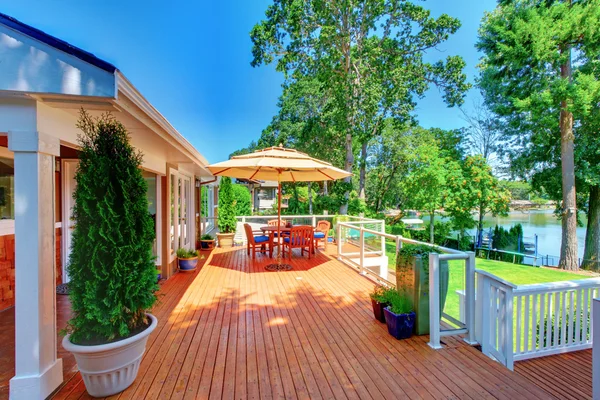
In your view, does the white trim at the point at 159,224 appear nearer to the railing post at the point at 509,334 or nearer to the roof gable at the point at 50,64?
the roof gable at the point at 50,64

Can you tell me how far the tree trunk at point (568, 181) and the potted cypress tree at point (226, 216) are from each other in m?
12.5

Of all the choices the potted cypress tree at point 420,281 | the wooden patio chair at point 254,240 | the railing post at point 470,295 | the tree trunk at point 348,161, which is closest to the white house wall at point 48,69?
the potted cypress tree at point 420,281

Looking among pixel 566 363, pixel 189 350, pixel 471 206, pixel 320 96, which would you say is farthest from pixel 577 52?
pixel 189 350

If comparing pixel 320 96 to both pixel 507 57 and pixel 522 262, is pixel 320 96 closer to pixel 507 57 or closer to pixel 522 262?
pixel 507 57

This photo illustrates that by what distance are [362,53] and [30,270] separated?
14.1 m

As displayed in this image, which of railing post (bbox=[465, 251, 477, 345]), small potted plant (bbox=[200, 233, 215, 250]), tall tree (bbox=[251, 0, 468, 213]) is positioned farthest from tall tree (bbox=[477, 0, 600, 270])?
small potted plant (bbox=[200, 233, 215, 250])

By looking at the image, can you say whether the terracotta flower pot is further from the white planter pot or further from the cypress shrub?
the white planter pot

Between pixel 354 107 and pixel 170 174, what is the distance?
32.2 ft

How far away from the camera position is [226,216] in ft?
28.1

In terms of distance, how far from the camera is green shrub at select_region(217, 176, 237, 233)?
8562 millimetres

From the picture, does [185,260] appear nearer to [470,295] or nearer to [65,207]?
[65,207]

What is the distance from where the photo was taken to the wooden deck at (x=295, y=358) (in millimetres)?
2248

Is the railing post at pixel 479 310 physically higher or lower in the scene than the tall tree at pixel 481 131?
lower

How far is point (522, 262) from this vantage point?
44.5ft
